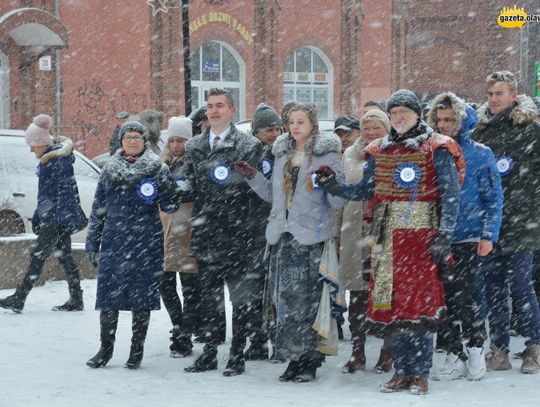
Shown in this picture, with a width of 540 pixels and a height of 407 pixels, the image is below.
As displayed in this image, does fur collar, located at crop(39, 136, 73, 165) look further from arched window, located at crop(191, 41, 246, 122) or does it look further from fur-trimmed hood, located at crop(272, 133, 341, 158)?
arched window, located at crop(191, 41, 246, 122)

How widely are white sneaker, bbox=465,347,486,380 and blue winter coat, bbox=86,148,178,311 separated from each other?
227 cm

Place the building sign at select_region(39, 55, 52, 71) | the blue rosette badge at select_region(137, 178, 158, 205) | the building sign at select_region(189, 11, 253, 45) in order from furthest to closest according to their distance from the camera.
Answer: the building sign at select_region(189, 11, 253, 45)
the building sign at select_region(39, 55, 52, 71)
the blue rosette badge at select_region(137, 178, 158, 205)

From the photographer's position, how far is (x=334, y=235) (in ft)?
24.6

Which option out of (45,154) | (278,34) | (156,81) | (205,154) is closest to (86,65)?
(156,81)

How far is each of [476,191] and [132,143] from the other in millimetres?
2526

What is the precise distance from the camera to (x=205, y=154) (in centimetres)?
790

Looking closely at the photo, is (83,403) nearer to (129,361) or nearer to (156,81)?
(129,361)

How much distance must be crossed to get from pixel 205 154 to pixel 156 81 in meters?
19.3

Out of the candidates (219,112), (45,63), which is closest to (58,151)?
(219,112)

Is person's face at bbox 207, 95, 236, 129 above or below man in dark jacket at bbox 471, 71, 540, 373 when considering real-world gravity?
above

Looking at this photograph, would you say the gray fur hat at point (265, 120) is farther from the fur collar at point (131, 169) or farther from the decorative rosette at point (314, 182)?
the decorative rosette at point (314, 182)

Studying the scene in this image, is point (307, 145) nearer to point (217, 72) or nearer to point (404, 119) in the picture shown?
point (404, 119)

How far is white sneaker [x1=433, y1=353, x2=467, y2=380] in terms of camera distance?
745 cm

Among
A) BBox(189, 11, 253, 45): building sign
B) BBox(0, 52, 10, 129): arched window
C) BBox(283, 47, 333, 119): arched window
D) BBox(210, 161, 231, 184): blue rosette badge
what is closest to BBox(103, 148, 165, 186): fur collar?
BBox(210, 161, 231, 184): blue rosette badge
